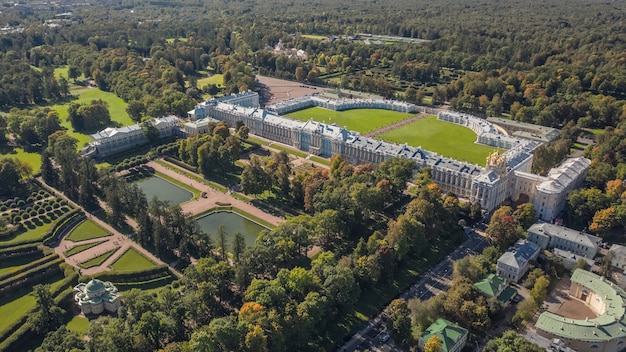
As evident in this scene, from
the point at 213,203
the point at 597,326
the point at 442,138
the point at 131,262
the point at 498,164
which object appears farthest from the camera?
the point at 442,138

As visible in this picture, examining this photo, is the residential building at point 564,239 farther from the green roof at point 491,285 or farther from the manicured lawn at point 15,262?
the manicured lawn at point 15,262

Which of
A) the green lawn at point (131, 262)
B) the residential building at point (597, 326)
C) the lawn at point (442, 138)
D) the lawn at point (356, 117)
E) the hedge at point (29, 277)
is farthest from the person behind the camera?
the lawn at point (356, 117)

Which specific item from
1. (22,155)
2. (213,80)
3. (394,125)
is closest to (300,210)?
(394,125)

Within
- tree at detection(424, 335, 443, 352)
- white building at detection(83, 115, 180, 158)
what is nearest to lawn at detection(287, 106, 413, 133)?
white building at detection(83, 115, 180, 158)

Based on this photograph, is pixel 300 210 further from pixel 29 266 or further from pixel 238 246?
pixel 29 266

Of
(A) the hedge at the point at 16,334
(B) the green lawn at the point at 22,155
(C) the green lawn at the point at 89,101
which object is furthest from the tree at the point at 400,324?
(C) the green lawn at the point at 89,101

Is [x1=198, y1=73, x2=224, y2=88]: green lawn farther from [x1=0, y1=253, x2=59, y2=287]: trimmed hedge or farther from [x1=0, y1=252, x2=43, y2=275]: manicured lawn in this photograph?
[x1=0, y1=253, x2=59, y2=287]: trimmed hedge
